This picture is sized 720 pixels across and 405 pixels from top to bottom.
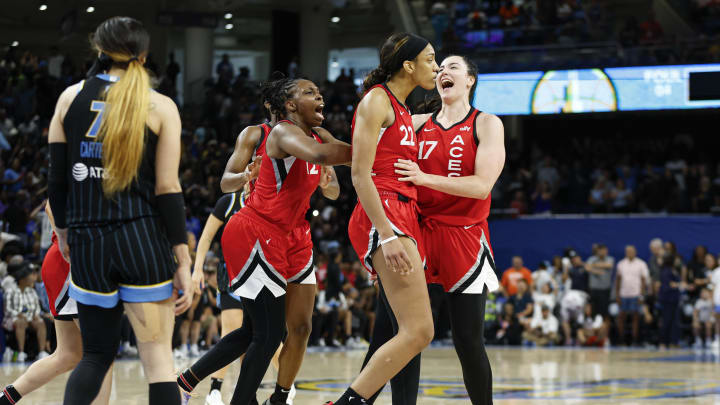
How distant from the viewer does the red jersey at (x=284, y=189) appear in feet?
16.9

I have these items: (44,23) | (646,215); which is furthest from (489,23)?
(44,23)

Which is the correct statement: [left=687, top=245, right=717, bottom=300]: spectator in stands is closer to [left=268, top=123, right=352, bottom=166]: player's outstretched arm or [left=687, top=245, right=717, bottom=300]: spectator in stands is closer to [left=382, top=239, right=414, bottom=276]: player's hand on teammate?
[left=268, top=123, right=352, bottom=166]: player's outstretched arm

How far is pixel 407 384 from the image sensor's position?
4.65 meters

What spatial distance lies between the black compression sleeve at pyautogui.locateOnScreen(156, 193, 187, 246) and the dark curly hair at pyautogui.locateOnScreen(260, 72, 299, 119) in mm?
1916

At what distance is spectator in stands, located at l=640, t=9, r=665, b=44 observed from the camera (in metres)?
18.3

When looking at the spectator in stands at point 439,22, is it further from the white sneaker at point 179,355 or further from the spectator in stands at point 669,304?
the white sneaker at point 179,355

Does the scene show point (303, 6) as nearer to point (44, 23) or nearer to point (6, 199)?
point (44, 23)

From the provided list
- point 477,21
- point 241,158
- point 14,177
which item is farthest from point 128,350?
point 477,21

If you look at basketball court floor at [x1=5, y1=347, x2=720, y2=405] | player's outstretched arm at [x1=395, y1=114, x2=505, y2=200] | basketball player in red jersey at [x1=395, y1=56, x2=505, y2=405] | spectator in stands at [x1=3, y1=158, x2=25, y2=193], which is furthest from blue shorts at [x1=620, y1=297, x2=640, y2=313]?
player's outstretched arm at [x1=395, y1=114, x2=505, y2=200]

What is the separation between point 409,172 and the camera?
14.9ft

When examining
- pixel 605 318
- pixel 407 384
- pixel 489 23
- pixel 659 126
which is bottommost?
pixel 605 318

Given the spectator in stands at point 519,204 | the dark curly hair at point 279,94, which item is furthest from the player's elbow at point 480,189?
the spectator in stands at point 519,204

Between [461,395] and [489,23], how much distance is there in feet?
45.9

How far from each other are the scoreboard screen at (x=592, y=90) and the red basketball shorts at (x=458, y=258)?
539 inches
